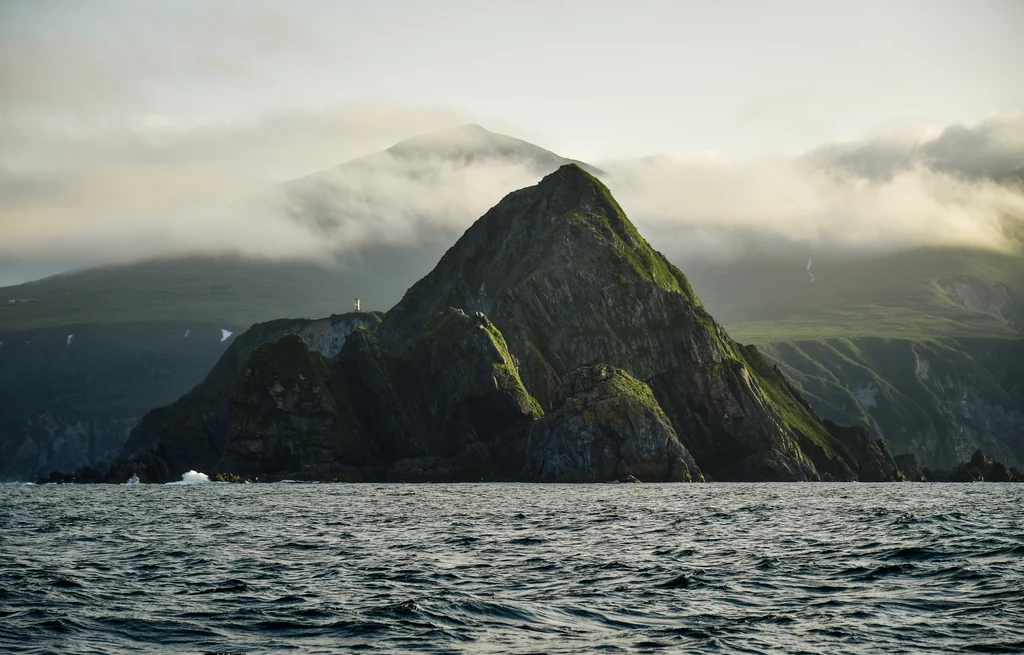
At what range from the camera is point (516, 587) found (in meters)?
45.3

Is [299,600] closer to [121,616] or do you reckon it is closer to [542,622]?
[121,616]

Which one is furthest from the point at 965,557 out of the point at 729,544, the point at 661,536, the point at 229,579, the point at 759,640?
the point at 229,579

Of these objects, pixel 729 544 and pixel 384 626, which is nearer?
pixel 384 626

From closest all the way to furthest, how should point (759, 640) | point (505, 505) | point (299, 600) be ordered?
point (759, 640) → point (299, 600) → point (505, 505)

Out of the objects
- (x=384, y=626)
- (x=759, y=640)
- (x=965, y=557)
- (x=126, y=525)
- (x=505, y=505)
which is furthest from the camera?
(x=505, y=505)

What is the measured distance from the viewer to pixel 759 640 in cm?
3319

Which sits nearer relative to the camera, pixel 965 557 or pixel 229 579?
pixel 229 579

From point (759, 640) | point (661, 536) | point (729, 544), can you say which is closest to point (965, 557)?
point (729, 544)

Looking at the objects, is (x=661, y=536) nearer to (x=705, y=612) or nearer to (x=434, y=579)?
(x=434, y=579)

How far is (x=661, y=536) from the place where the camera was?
70.3m

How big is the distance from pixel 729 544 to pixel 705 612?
26304 mm

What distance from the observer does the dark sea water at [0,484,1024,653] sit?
33812mm

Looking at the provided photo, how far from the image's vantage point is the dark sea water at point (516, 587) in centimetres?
3381

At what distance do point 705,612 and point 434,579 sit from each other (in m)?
14.7
